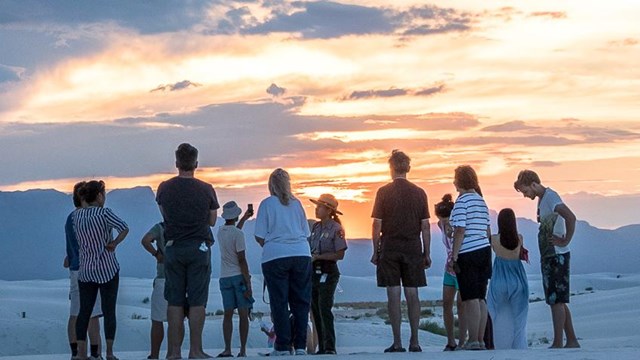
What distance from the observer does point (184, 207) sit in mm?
12656

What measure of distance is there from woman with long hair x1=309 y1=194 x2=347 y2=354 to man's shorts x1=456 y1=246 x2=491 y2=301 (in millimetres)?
1669

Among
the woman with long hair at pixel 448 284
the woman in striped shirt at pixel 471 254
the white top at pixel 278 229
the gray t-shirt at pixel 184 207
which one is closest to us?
the gray t-shirt at pixel 184 207

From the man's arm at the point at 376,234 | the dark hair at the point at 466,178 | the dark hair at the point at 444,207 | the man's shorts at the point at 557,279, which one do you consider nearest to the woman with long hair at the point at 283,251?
the man's arm at the point at 376,234

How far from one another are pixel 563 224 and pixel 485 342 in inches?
78.7

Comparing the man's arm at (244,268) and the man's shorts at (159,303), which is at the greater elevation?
the man's arm at (244,268)

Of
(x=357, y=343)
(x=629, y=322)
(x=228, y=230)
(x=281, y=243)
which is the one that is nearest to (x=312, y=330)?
(x=228, y=230)

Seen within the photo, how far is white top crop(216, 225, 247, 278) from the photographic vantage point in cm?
1459

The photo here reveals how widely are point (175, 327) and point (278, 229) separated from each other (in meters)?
1.52

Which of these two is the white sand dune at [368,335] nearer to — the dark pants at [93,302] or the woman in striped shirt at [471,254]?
the woman in striped shirt at [471,254]

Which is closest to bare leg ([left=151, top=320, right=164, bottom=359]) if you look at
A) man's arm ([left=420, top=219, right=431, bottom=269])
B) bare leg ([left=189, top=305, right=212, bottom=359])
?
bare leg ([left=189, top=305, right=212, bottom=359])

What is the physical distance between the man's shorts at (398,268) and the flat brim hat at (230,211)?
6.74ft

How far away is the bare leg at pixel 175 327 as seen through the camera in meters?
12.8

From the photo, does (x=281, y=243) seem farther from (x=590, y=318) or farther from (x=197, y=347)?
(x=590, y=318)

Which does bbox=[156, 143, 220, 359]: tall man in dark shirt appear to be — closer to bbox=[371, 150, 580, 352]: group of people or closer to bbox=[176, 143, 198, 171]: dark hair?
bbox=[176, 143, 198, 171]: dark hair
